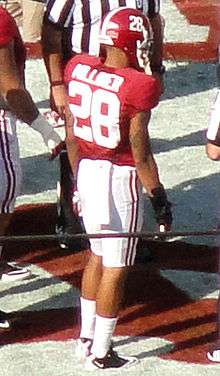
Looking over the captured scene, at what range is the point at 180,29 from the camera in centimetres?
914

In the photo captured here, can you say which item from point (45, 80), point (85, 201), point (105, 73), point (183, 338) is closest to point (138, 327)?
point (183, 338)

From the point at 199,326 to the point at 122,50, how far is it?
4.61 feet

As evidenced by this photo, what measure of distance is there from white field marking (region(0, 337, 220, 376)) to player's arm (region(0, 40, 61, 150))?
0.96 m

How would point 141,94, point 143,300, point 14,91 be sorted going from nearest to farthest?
point 141,94 → point 14,91 → point 143,300

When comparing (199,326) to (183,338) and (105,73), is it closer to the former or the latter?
(183,338)

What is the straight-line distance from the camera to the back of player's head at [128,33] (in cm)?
471

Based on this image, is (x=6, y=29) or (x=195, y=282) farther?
(x=195, y=282)

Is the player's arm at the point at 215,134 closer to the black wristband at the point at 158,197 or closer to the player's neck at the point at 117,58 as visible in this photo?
the black wristband at the point at 158,197

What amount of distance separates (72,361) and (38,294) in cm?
67

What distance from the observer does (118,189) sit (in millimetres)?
4887

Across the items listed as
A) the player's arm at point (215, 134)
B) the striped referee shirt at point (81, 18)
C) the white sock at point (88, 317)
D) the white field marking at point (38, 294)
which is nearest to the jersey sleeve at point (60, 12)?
the striped referee shirt at point (81, 18)

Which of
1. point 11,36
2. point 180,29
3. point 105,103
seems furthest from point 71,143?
point 180,29

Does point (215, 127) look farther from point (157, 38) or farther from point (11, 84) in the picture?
point (157, 38)

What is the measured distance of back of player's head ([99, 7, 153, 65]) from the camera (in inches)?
185
